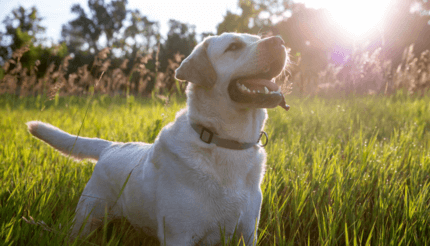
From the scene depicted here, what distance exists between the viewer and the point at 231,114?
1.95 m

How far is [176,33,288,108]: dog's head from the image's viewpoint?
1.91m

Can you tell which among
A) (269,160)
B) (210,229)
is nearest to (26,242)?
(210,229)

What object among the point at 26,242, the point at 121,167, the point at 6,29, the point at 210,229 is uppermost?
the point at 6,29

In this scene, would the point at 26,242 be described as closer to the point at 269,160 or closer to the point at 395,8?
the point at 269,160

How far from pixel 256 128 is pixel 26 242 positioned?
169 centimetres

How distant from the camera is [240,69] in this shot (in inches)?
81.1

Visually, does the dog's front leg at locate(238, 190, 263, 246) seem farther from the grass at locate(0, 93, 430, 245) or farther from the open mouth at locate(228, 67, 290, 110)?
the open mouth at locate(228, 67, 290, 110)

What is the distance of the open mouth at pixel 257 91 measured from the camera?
1868 mm

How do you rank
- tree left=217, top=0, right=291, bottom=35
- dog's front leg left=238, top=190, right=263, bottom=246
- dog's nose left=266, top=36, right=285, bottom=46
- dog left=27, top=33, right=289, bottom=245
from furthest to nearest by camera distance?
tree left=217, top=0, right=291, bottom=35 → dog's nose left=266, top=36, right=285, bottom=46 → dog's front leg left=238, top=190, right=263, bottom=246 → dog left=27, top=33, right=289, bottom=245

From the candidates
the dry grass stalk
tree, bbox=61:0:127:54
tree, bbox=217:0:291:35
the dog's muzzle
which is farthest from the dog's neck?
tree, bbox=61:0:127:54

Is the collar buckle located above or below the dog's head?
below

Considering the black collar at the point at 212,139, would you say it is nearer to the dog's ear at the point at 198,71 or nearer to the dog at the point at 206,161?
the dog at the point at 206,161

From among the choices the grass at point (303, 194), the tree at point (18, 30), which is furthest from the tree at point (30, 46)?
the grass at point (303, 194)

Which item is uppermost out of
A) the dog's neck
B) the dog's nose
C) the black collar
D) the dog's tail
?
the dog's nose
